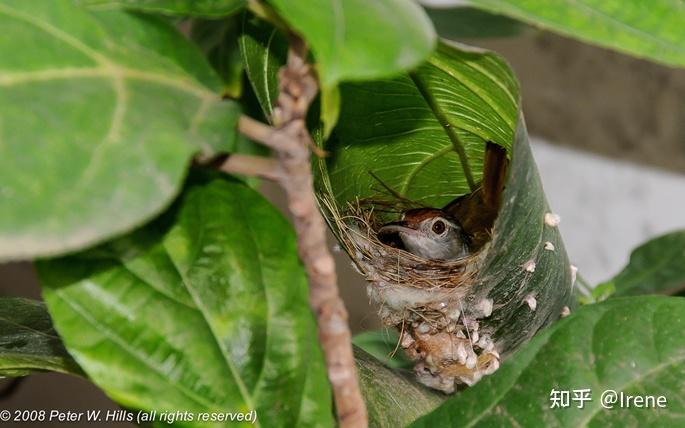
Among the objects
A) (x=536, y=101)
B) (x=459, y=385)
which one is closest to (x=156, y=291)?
(x=459, y=385)

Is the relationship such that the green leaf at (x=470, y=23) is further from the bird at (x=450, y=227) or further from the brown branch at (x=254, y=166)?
the brown branch at (x=254, y=166)

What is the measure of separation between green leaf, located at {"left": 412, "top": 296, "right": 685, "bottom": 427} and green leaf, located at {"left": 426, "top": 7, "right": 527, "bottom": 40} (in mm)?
450

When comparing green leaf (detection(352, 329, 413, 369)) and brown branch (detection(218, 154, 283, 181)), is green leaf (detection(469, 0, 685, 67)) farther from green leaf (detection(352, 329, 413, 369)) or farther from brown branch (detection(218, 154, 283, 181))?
green leaf (detection(352, 329, 413, 369))

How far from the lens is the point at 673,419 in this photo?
566 mm

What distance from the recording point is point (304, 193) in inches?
16.2

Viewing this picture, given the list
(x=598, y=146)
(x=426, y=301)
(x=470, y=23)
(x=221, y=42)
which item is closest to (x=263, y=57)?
(x=221, y=42)

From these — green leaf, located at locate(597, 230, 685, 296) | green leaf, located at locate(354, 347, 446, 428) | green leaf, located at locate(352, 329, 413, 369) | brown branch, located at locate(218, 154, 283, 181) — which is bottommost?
green leaf, located at locate(352, 329, 413, 369)

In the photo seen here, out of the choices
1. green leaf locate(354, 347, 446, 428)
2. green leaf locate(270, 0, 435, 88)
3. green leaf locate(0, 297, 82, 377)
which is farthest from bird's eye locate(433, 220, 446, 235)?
green leaf locate(270, 0, 435, 88)

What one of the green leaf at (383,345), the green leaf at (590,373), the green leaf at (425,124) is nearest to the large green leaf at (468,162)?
the green leaf at (425,124)

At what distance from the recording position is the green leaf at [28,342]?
601mm

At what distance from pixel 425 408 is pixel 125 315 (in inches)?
16.2

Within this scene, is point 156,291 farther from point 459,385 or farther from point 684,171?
point 684,171

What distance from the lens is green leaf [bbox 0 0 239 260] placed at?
36 centimetres

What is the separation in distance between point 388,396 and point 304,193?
0.36 m
